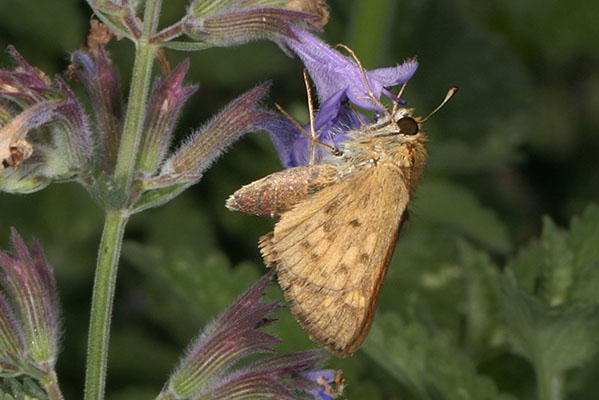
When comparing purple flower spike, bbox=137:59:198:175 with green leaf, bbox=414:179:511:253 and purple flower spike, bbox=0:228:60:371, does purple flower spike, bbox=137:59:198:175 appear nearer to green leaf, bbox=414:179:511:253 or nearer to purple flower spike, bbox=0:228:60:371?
purple flower spike, bbox=0:228:60:371

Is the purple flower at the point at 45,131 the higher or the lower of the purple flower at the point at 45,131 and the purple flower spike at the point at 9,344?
the higher

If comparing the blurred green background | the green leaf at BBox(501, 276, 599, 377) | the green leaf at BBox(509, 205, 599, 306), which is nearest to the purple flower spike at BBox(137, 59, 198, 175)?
the blurred green background

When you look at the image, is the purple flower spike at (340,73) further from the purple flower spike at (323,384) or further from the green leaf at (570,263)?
the green leaf at (570,263)

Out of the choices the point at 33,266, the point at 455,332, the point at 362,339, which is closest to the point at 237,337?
the point at 362,339

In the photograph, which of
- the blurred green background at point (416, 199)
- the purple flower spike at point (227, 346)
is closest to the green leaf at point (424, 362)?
the blurred green background at point (416, 199)

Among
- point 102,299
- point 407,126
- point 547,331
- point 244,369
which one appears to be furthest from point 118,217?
point 547,331

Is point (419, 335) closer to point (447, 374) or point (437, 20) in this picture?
point (447, 374)

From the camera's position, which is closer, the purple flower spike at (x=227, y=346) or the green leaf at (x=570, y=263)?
the purple flower spike at (x=227, y=346)

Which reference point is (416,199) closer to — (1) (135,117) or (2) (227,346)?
(2) (227,346)
